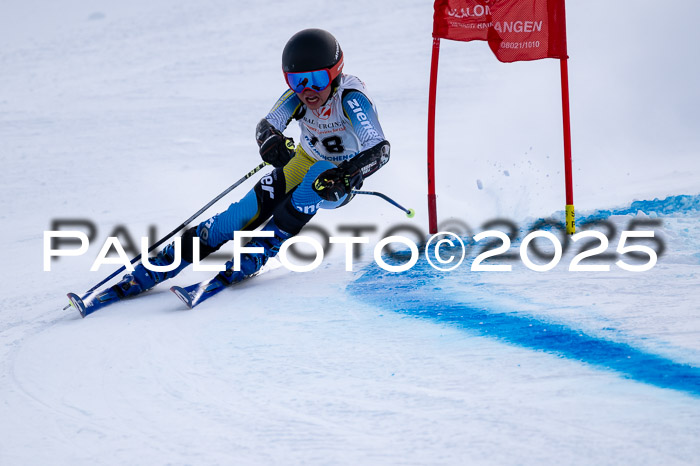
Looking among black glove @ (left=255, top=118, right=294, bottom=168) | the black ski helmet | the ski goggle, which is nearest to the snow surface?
black glove @ (left=255, top=118, right=294, bottom=168)

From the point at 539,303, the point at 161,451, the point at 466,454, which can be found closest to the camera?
the point at 466,454

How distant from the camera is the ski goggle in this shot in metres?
4.24

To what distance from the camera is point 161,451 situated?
8.50ft

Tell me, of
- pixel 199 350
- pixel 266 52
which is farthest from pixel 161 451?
pixel 266 52

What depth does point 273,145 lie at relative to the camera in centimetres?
452

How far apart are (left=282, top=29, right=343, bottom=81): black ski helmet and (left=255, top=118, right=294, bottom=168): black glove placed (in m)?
0.43

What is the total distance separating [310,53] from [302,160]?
730 mm

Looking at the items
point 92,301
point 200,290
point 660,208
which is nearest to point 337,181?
point 200,290

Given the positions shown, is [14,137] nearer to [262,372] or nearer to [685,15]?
[262,372]

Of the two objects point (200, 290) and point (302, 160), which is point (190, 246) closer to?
point (200, 290)

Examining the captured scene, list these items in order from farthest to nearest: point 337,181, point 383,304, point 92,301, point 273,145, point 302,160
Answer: point 302,160 < point 273,145 < point 92,301 < point 337,181 < point 383,304

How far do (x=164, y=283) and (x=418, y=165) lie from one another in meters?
3.47

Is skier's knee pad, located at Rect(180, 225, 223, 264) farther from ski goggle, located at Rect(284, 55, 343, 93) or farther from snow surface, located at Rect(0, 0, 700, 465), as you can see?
ski goggle, located at Rect(284, 55, 343, 93)

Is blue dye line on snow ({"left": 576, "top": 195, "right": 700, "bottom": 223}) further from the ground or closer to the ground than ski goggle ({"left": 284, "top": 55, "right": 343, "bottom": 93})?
closer to the ground
